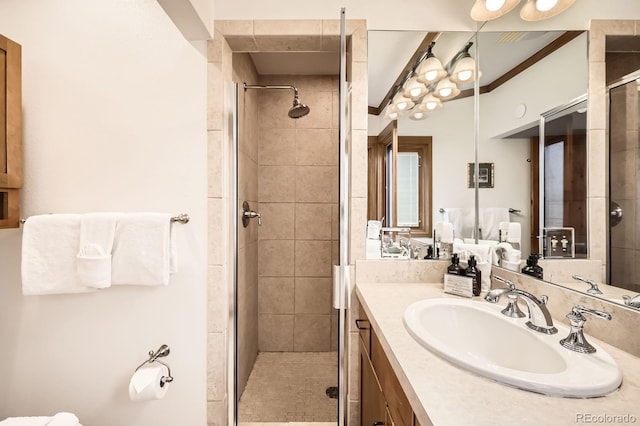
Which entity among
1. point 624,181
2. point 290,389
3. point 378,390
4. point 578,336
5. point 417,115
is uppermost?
point 417,115

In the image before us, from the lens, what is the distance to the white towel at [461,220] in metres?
1.31

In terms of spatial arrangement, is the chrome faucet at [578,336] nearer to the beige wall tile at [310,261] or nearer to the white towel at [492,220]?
the white towel at [492,220]

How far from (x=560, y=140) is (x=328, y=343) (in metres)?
2.05

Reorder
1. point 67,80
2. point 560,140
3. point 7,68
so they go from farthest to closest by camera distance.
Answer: point 67,80
point 7,68
point 560,140

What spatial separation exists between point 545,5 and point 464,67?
1.10 ft

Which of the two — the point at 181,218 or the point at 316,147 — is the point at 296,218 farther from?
the point at 181,218

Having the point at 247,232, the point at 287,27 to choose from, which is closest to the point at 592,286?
the point at 287,27

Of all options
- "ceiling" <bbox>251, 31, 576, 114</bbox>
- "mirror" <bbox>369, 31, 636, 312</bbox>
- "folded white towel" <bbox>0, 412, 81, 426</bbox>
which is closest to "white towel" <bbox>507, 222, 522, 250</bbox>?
"mirror" <bbox>369, 31, 636, 312</bbox>

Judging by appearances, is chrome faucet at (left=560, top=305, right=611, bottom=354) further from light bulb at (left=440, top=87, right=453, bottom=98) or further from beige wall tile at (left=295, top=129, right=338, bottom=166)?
beige wall tile at (left=295, top=129, right=338, bottom=166)

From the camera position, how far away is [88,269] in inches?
44.4

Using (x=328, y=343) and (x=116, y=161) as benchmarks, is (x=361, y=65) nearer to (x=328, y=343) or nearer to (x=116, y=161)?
(x=116, y=161)

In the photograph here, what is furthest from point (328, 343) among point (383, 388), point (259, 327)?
point (383, 388)

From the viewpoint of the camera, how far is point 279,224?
226 cm

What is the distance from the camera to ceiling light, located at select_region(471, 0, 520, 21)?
43.5 inches
